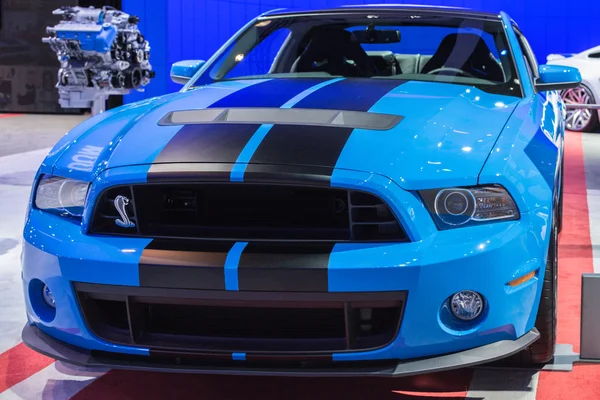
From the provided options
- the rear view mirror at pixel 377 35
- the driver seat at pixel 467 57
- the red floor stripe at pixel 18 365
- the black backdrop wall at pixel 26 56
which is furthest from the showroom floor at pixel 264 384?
the black backdrop wall at pixel 26 56

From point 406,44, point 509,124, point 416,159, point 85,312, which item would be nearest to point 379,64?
point 406,44

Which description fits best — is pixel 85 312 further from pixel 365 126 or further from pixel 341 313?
pixel 365 126

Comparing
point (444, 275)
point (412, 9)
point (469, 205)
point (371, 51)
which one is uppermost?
point (412, 9)

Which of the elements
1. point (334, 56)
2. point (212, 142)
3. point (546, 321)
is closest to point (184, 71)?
point (334, 56)

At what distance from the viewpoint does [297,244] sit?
6.32ft

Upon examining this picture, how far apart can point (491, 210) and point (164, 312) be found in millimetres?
868

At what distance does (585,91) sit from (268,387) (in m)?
8.21

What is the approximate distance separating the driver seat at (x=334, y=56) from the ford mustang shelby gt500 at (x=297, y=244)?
0.90m

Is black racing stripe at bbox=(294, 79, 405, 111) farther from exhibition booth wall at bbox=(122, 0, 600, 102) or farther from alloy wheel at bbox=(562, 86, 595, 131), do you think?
exhibition booth wall at bbox=(122, 0, 600, 102)

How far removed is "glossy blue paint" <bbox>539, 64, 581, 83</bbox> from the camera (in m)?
3.11

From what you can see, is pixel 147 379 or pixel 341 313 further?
pixel 147 379

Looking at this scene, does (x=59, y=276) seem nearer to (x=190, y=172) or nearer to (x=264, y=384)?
(x=190, y=172)

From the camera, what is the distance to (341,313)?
196cm

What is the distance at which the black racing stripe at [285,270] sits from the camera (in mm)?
1853
